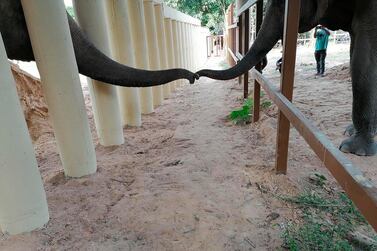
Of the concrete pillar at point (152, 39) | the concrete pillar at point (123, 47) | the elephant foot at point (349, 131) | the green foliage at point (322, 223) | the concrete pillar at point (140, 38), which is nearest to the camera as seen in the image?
the green foliage at point (322, 223)

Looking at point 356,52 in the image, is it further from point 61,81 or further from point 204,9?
point 204,9

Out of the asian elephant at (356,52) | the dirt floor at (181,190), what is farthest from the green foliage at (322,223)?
the asian elephant at (356,52)

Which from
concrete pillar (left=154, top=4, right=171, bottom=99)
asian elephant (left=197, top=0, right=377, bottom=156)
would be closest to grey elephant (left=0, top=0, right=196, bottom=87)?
asian elephant (left=197, top=0, right=377, bottom=156)

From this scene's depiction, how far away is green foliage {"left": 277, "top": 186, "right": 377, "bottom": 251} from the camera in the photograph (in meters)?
1.89

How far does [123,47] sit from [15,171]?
2.98 meters

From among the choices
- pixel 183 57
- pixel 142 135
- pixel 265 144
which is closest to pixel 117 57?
pixel 142 135

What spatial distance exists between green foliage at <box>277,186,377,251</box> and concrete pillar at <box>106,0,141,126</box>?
9.25 feet

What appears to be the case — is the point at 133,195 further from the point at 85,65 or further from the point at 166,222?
the point at 85,65

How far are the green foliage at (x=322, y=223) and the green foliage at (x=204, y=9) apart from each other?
93.2ft

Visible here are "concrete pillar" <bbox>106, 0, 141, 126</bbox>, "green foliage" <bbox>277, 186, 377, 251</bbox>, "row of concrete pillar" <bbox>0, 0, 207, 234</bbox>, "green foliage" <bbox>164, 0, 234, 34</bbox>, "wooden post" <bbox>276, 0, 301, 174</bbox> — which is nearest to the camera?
"green foliage" <bbox>277, 186, 377, 251</bbox>

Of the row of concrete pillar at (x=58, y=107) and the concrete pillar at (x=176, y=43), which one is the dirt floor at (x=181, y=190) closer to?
the row of concrete pillar at (x=58, y=107)

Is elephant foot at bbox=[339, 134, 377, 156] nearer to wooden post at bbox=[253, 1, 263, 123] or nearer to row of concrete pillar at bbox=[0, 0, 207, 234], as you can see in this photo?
wooden post at bbox=[253, 1, 263, 123]

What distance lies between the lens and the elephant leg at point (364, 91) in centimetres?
302

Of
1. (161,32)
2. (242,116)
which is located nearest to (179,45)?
(161,32)
